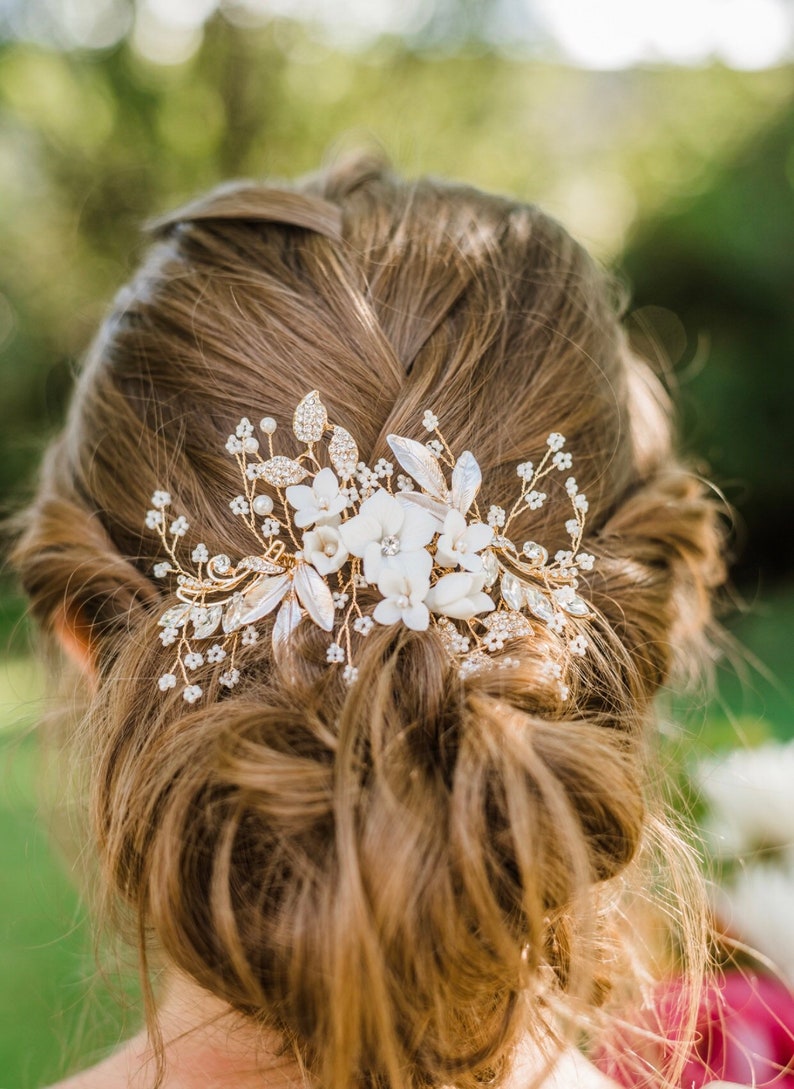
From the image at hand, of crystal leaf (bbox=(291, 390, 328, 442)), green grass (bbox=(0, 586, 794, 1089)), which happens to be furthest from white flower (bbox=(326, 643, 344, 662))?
green grass (bbox=(0, 586, 794, 1089))

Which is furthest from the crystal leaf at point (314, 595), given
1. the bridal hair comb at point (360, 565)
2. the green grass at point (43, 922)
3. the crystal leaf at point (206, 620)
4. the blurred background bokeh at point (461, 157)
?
the blurred background bokeh at point (461, 157)

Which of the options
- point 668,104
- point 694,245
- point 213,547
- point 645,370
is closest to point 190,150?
point 668,104

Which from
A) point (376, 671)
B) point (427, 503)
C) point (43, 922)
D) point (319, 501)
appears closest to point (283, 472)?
point (319, 501)

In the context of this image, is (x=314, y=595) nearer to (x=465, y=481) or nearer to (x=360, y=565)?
(x=360, y=565)

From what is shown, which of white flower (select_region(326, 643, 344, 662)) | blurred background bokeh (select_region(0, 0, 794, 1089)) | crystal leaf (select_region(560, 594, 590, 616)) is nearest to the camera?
white flower (select_region(326, 643, 344, 662))

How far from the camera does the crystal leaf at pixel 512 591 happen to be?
1.00 meters

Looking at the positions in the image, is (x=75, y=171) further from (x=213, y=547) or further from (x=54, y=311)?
(x=213, y=547)

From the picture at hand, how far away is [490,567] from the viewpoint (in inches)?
39.6

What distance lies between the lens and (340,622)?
3.23 feet

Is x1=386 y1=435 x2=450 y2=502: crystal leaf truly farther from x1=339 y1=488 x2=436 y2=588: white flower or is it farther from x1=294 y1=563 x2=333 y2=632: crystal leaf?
x1=294 y1=563 x2=333 y2=632: crystal leaf

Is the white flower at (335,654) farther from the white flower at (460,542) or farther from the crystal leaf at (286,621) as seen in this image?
the white flower at (460,542)

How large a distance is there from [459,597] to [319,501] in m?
0.20

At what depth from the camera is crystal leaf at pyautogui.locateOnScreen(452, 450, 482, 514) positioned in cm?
101

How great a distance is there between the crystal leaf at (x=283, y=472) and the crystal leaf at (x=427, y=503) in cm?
12
